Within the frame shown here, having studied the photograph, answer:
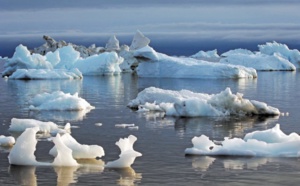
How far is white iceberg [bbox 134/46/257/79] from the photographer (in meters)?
48.6

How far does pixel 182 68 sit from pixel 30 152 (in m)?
38.5

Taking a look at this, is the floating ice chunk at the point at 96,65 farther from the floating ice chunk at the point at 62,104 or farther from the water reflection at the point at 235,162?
the water reflection at the point at 235,162

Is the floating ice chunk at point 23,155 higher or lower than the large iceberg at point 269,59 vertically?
lower

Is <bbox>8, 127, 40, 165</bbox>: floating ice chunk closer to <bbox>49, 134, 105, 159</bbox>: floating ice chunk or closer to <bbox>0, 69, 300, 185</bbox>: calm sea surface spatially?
<bbox>0, 69, 300, 185</bbox>: calm sea surface

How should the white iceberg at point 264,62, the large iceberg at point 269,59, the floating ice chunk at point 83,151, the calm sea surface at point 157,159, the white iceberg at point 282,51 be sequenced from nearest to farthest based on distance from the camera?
the calm sea surface at point 157,159 < the floating ice chunk at point 83,151 < the large iceberg at point 269,59 < the white iceberg at point 264,62 < the white iceberg at point 282,51

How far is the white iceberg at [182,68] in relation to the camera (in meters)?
48.6

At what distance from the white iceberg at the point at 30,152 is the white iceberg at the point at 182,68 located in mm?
37388

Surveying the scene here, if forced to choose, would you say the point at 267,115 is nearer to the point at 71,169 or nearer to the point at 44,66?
the point at 71,169

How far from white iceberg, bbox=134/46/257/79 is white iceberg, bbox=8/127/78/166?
37.4m

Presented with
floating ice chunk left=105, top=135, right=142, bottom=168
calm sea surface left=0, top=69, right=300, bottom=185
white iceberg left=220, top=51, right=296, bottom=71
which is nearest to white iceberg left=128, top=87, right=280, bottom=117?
calm sea surface left=0, top=69, right=300, bottom=185

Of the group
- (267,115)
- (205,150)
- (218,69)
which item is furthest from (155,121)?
(218,69)

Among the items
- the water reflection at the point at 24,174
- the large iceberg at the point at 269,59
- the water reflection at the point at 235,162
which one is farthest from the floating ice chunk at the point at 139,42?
the water reflection at the point at 24,174

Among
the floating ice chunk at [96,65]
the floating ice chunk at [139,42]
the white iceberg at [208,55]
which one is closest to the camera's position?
the floating ice chunk at [96,65]

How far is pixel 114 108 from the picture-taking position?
23672 millimetres
